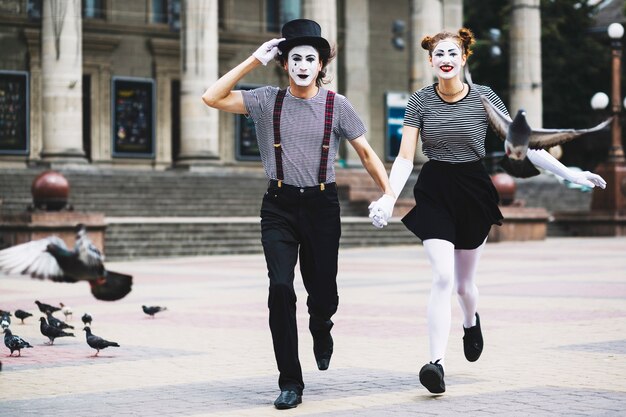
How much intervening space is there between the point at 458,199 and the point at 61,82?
30.1 meters

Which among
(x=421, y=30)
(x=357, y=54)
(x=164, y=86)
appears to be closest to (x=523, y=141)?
(x=421, y=30)

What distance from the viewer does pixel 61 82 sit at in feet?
124

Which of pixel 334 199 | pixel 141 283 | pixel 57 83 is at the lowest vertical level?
pixel 141 283

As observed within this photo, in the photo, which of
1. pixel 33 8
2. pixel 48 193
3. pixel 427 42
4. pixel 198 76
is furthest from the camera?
pixel 33 8

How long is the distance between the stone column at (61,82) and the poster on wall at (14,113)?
17.9 feet

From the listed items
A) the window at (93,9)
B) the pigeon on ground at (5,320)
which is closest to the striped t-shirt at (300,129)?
the pigeon on ground at (5,320)

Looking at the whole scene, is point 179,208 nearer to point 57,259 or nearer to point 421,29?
point 421,29

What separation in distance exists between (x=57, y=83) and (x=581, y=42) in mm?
29638

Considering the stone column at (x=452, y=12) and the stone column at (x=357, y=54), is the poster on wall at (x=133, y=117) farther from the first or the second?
the stone column at (x=452, y=12)

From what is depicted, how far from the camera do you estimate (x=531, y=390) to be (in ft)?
28.6

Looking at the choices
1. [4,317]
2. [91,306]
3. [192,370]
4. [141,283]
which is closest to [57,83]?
[141,283]

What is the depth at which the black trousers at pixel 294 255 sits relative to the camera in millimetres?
8453

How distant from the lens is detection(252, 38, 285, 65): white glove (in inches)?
343

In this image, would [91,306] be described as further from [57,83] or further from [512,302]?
[57,83]
